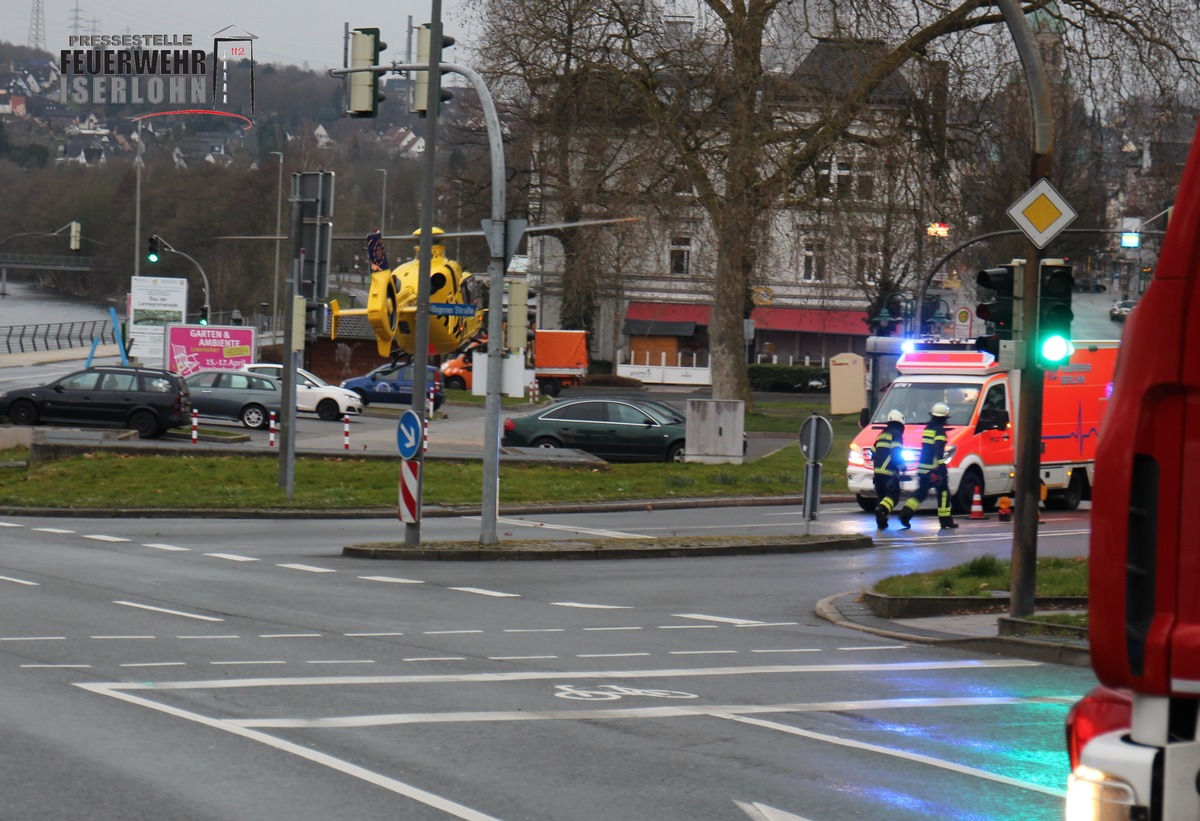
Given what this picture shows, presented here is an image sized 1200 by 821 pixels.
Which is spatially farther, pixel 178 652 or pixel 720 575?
pixel 720 575

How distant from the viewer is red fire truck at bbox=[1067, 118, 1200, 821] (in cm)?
316

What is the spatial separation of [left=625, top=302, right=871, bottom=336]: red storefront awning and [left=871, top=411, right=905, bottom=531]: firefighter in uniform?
55882 mm

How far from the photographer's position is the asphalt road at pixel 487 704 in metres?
6.85

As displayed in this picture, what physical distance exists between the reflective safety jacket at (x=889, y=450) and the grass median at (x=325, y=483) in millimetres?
5362

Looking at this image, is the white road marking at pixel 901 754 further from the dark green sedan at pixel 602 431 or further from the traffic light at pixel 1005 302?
the dark green sedan at pixel 602 431

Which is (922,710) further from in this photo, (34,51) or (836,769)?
(34,51)

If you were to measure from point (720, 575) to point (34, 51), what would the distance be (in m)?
142

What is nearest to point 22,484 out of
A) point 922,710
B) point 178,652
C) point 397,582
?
point 397,582

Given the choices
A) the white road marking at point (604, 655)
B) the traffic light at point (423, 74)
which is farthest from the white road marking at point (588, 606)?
the traffic light at point (423, 74)

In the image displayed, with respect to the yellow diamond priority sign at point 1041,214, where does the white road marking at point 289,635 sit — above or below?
below

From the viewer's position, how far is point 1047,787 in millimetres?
7375

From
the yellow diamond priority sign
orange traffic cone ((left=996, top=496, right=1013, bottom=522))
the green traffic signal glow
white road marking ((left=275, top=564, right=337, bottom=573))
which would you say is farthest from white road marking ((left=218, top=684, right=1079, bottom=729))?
orange traffic cone ((left=996, top=496, right=1013, bottom=522))

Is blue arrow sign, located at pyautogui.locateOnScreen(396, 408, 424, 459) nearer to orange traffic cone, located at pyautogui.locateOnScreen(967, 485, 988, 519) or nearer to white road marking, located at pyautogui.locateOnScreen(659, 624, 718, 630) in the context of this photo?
white road marking, located at pyautogui.locateOnScreen(659, 624, 718, 630)

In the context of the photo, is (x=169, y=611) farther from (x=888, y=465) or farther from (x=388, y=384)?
(x=388, y=384)
